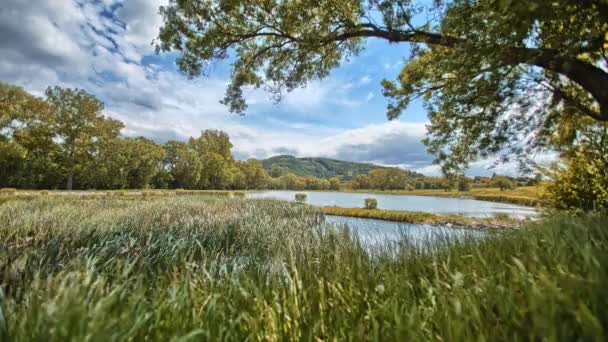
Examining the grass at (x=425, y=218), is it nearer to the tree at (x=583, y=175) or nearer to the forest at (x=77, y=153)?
the forest at (x=77, y=153)

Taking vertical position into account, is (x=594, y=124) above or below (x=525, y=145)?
above

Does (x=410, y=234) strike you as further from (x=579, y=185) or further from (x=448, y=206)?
(x=448, y=206)

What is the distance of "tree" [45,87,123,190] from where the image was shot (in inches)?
965

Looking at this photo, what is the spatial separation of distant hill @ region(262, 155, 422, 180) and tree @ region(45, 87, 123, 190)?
423 ft

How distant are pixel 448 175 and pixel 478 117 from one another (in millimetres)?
1678

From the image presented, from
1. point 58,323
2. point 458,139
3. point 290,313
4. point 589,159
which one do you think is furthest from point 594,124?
point 58,323

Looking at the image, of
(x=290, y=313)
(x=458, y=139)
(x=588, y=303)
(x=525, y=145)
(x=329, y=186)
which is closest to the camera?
(x=588, y=303)

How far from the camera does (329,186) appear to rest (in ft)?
278

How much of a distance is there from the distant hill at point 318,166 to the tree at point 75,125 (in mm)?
128824

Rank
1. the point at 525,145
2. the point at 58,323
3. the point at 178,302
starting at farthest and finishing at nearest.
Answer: the point at 525,145 < the point at 178,302 < the point at 58,323

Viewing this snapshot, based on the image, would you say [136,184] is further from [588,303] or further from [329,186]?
[329,186]

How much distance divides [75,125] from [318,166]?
530ft

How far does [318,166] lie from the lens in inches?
7205

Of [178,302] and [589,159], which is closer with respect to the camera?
[178,302]
